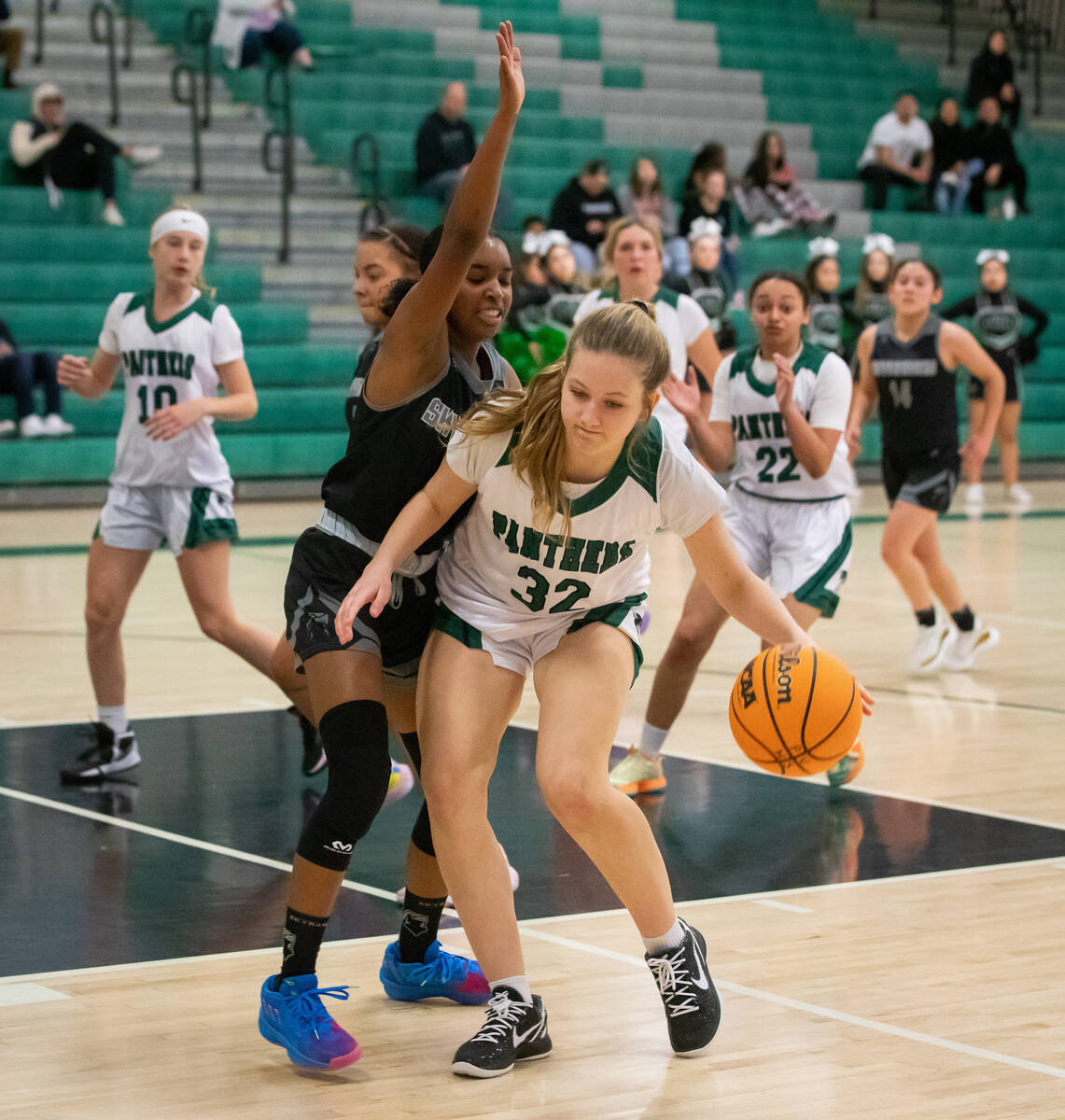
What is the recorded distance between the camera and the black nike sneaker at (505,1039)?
3.48 meters

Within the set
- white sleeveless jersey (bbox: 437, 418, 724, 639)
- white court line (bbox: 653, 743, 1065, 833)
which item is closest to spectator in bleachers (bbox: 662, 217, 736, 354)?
white court line (bbox: 653, 743, 1065, 833)

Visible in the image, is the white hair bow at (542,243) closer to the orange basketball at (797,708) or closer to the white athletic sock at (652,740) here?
the white athletic sock at (652,740)

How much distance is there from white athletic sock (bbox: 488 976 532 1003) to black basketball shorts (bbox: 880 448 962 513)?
4799mm

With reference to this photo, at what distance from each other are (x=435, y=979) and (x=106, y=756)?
7.90ft

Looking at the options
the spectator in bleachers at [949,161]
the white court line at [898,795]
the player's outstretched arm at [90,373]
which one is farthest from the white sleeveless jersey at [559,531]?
the spectator in bleachers at [949,161]

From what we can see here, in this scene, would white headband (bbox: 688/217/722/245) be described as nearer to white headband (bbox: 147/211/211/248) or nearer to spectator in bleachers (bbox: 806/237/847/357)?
spectator in bleachers (bbox: 806/237/847/357)

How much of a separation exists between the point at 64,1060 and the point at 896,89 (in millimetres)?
19159

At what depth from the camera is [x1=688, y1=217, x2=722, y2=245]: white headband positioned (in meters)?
14.8

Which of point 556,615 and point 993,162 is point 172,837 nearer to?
point 556,615

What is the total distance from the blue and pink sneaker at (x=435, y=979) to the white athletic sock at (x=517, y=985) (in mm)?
307

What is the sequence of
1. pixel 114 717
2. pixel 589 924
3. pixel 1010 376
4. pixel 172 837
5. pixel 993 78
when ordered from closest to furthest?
pixel 589 924, pixel 172 837, pixel 114 717, pixel 1010 376, pixel 993 78

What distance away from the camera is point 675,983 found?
361cm

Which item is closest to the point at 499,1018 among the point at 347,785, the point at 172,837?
the point at 347,785

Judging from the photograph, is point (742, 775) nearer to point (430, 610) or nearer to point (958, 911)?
Result: point (958, 911)
